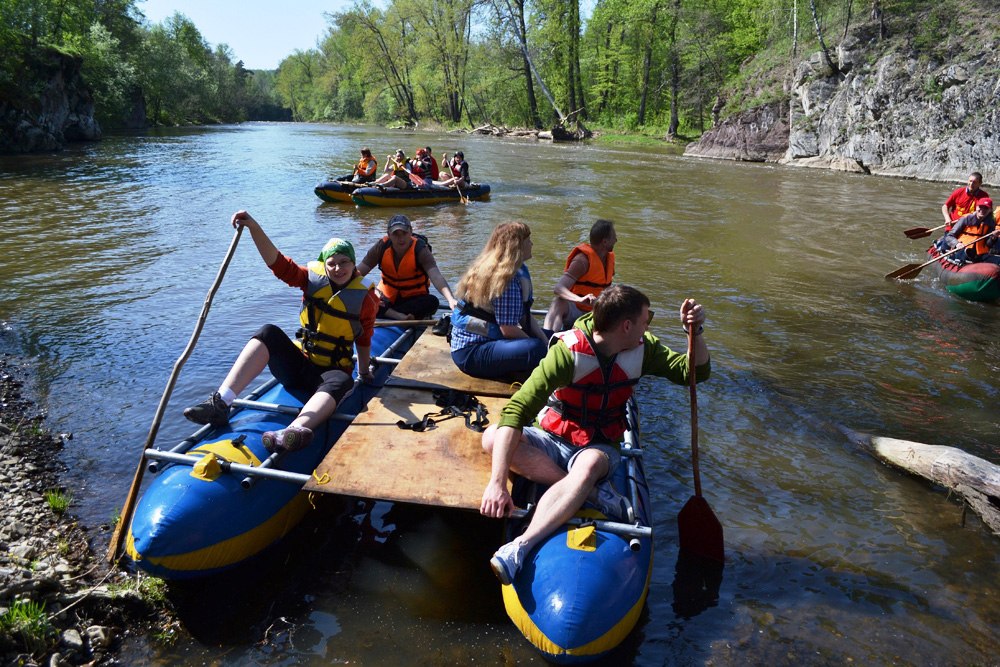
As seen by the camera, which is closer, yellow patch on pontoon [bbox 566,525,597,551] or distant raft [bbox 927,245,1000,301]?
yellow patch on pontoon [bbox 566,525,597,551]

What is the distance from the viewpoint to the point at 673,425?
5766mm

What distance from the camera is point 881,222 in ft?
51.0

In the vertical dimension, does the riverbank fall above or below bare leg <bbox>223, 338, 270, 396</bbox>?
below

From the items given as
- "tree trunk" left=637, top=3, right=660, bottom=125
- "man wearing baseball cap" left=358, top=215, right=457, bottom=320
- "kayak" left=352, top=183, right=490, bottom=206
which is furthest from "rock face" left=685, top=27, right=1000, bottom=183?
"man wearing baseball cap" left=358, top=215, right=457, bottom=320

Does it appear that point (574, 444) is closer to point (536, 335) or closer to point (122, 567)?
point (536, 335)

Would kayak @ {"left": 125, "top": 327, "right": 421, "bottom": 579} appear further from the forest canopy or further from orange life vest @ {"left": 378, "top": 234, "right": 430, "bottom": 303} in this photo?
the forest canopy

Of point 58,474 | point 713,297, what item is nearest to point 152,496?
point 58,474

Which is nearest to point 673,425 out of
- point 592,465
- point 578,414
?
point 578,414

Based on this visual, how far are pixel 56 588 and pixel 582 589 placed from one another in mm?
2559

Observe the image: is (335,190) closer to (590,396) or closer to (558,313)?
(558,313)

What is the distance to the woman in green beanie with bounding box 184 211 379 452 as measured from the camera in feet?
14.2

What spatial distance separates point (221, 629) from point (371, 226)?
11.8 meters

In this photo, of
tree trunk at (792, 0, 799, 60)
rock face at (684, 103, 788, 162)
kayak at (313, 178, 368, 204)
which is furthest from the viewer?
tree trunk at (792, 0, 799, 60)

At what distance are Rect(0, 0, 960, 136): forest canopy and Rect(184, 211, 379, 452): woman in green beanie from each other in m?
26.8
